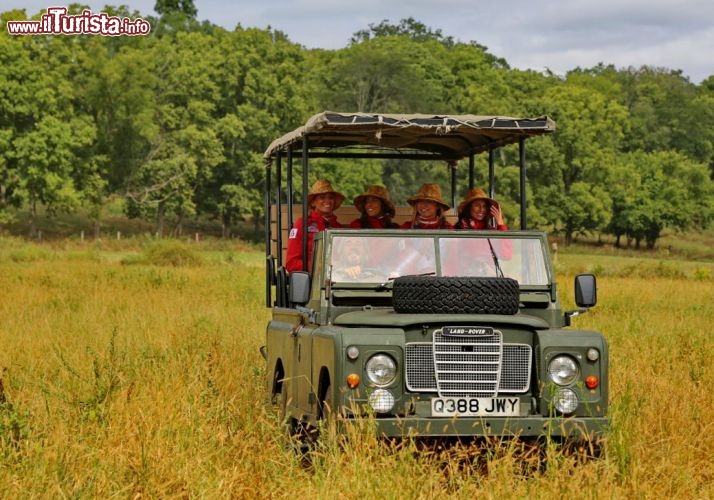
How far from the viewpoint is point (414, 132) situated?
1142 cm

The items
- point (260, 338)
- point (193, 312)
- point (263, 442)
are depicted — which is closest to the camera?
point (263, 442)

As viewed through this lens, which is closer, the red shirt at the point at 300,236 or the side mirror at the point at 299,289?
the side mirror at the point at 299,289

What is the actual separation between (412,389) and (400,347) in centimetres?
28

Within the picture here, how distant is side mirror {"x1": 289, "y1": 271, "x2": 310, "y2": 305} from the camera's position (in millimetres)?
9312

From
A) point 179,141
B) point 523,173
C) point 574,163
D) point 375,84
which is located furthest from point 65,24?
point 523,173

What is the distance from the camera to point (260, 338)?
1631 centimetres

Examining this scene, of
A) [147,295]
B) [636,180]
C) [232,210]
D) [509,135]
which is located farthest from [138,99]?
[509,135]

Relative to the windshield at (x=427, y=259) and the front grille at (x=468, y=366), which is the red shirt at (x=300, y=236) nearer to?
the windshield at (x=427, y=259)

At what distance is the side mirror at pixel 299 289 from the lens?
931cm

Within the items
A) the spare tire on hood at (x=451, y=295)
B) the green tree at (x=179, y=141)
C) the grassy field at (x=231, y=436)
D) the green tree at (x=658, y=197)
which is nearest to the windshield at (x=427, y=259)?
the spare tire on hood at (x=451, y=295)

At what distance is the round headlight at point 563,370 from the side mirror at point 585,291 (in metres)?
1.11

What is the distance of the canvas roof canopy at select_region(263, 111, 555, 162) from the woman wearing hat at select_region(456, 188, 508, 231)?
0.55 metres

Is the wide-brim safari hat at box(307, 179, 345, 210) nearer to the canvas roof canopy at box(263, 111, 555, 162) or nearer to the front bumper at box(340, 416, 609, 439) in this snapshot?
the canvas roof canopy at box(263, 111, 555, 162)

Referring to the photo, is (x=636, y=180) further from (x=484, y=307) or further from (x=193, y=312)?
(x=484, y=307)
